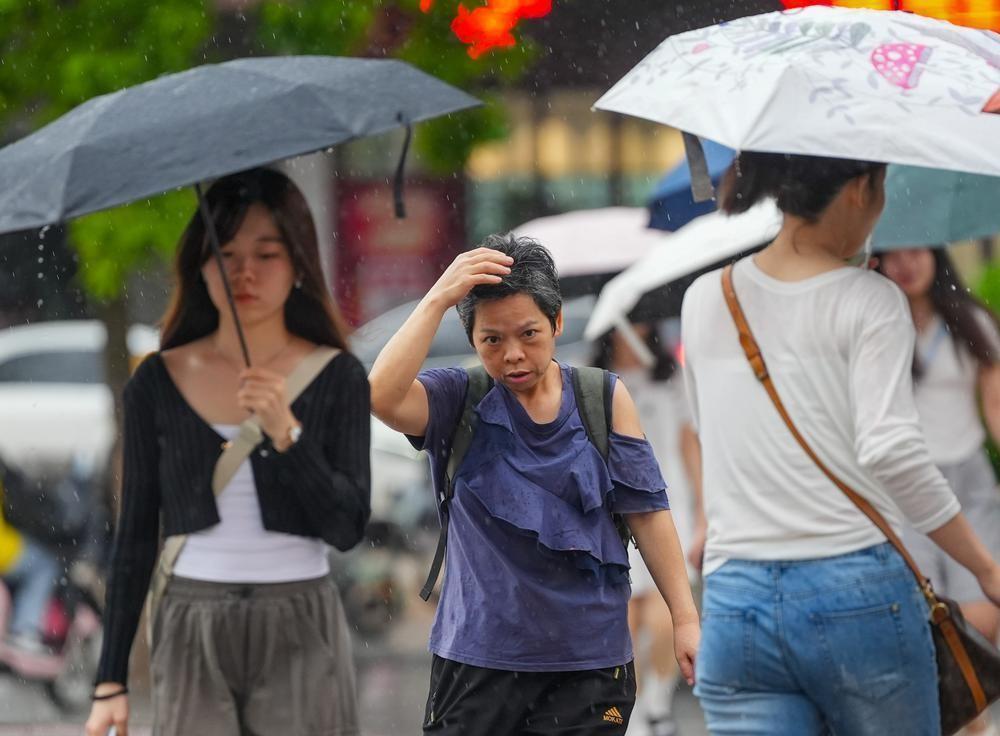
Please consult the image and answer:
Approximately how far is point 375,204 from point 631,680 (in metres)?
13.9

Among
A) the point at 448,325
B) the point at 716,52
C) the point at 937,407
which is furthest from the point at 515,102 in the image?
the point at 716,52

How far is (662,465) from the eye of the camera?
765 centimetres

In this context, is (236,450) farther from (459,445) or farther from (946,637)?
(946,637)

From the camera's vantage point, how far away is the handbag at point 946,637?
151 inches

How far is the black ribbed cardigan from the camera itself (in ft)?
12.0

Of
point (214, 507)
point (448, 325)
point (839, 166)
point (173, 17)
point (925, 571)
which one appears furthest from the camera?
point (448, 325)

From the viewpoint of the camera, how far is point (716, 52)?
4098mm

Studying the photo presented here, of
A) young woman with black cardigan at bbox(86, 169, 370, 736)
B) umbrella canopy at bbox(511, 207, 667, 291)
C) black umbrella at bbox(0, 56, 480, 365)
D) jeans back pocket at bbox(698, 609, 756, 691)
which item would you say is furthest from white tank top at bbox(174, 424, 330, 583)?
umbrella canopy at bbox(511, 207, 667, 291)

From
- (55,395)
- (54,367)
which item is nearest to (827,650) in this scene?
Result: (55,395)

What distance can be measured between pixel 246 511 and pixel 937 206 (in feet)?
8.83

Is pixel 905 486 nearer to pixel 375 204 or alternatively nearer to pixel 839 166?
pixel 839 166

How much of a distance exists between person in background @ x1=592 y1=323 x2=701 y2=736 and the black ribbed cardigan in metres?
3.70

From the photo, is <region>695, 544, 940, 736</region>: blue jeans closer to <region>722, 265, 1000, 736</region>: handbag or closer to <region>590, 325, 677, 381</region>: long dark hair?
<region>722, 265, 1000, 736</region>: handbag

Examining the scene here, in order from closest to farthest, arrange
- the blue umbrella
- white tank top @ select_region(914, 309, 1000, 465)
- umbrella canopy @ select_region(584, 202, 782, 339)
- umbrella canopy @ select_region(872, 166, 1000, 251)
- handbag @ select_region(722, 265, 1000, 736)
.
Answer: handbag @ select_region(722, 265, 1000, 736) < umbrella canopy @ select_region(872, 166, 1000, 251) < white tank top @ select_region(914, 309, 1000, 465) < the blue umbrella < umbrella canopy @ select_region(584, 202, 782, 339)
